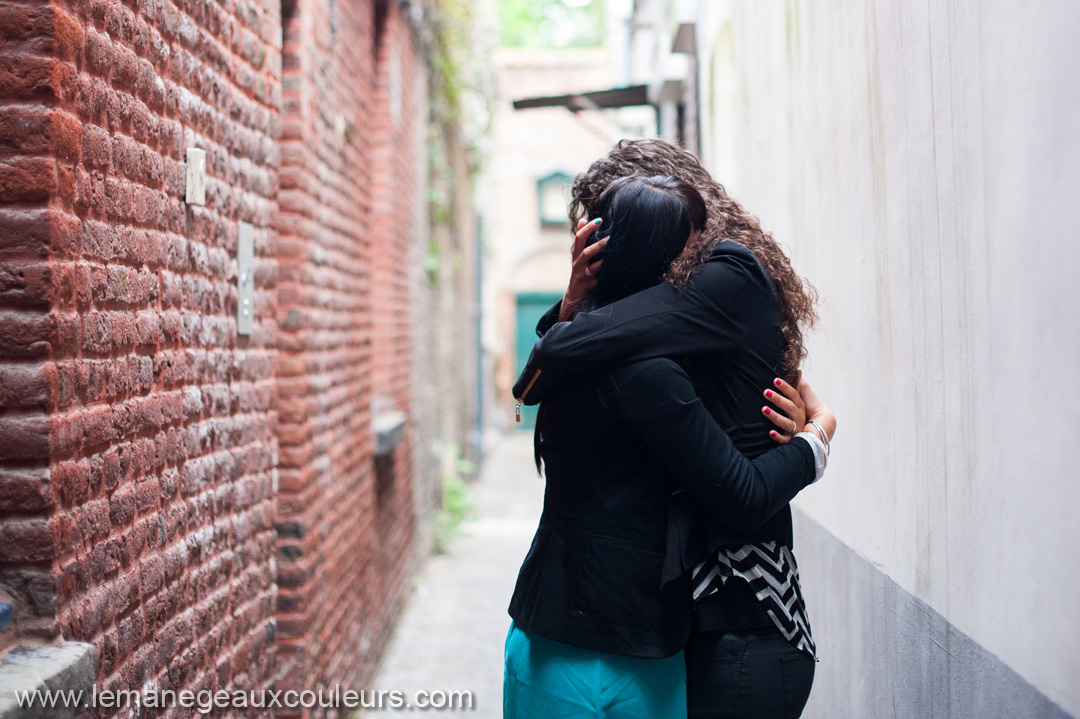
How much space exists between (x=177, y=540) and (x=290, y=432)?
1.27 metres

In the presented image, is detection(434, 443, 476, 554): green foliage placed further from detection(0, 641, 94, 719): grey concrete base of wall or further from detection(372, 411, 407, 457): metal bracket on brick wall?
detection(0, 641, 94, 719): grey concrete base of wall

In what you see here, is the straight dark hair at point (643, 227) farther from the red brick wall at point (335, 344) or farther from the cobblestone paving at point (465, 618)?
the cobblestone paving at point (465, 618)

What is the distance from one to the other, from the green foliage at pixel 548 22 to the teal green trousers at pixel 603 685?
2750 cm

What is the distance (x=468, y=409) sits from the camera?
533 inches

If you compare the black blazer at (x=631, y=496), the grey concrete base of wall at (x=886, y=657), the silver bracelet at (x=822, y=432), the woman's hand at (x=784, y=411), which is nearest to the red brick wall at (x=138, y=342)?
the black blazer at (x=631, y=496)

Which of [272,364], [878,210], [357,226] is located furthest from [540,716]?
[357,226]

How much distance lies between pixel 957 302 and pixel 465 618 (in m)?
5.01

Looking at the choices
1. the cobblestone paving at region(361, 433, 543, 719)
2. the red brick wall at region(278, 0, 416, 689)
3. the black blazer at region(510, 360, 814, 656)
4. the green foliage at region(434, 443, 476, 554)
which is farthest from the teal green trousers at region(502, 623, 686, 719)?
the green foliage at region(434, 443, 476, 554)

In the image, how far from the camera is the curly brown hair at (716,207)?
1.98 meters

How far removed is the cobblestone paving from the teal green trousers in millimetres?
3069

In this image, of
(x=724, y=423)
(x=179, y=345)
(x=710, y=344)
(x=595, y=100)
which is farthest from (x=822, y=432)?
(x=595, y=100)

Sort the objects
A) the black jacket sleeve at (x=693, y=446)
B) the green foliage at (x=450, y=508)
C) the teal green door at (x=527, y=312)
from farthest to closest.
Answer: the teal green door at (x=527, y=312)
the green foliage at (x=450, y=508)
the black jacket sleeve at (x=693, y=446)

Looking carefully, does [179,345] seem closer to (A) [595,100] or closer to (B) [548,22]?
(A) [595,100]

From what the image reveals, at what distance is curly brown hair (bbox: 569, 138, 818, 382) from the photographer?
1982 millimetres
